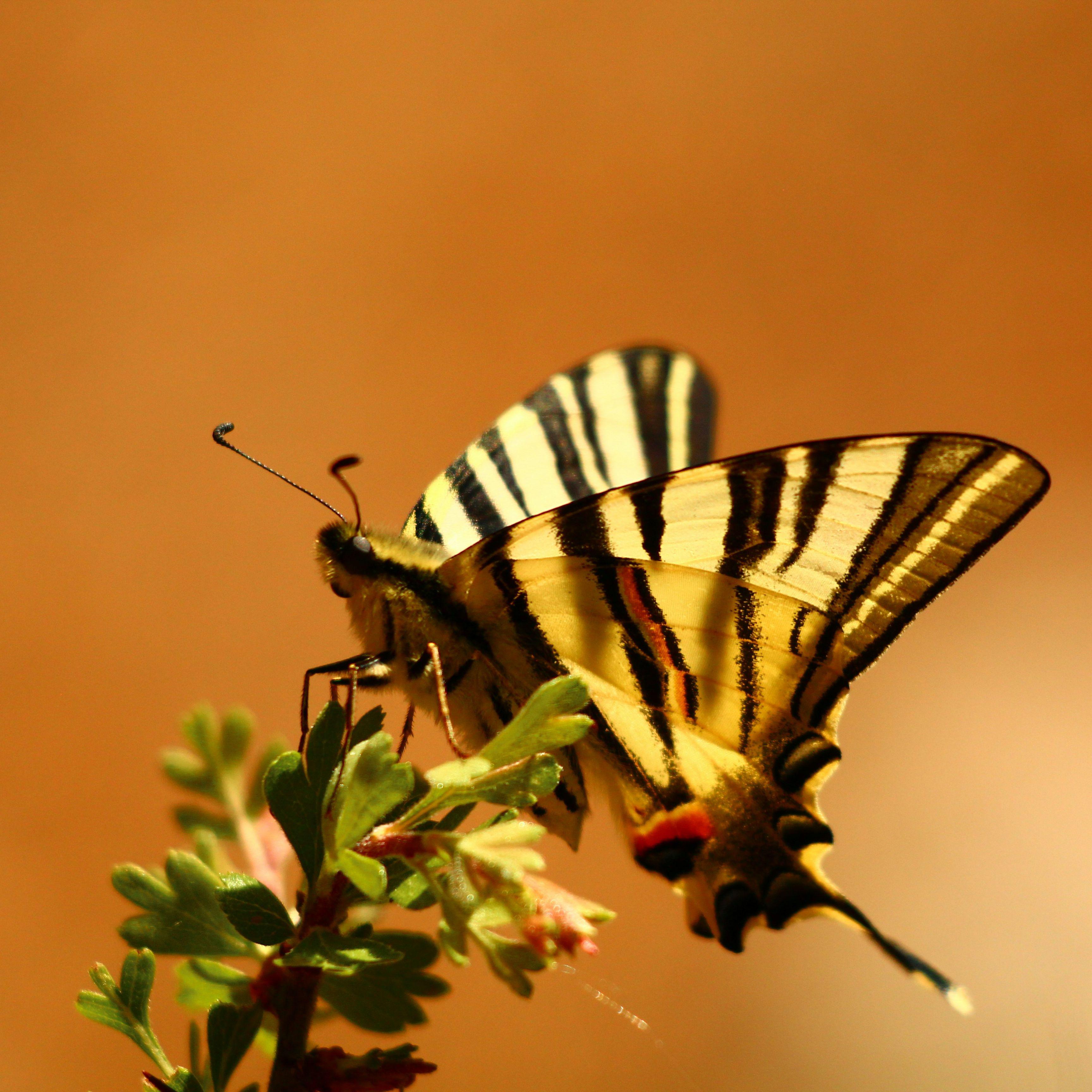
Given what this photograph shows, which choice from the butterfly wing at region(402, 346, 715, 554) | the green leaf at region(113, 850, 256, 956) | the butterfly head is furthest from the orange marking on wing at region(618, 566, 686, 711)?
the green leaf at region(113, 850, 256, 956)

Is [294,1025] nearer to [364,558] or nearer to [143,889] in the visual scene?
[143,889]

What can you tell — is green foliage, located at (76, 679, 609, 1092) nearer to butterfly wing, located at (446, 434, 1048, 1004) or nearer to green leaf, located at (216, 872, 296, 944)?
green leaf, located at (216, 872, 296, 944)

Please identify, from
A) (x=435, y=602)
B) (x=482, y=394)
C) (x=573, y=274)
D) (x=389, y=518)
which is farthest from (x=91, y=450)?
(x=435, y=602)

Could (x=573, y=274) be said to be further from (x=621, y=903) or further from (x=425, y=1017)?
(x=425, y=1017)

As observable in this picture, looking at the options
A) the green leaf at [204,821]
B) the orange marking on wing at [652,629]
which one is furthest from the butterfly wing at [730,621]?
the green leaf at [204,821]

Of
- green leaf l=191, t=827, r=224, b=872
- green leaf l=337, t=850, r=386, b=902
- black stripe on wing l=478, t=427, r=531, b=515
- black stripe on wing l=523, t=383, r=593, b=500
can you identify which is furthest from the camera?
black stripe on wing l=523, t=383, r=593, b=500

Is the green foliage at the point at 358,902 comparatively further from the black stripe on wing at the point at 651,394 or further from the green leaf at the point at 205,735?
the black stripe on wing at the point at 651,394
